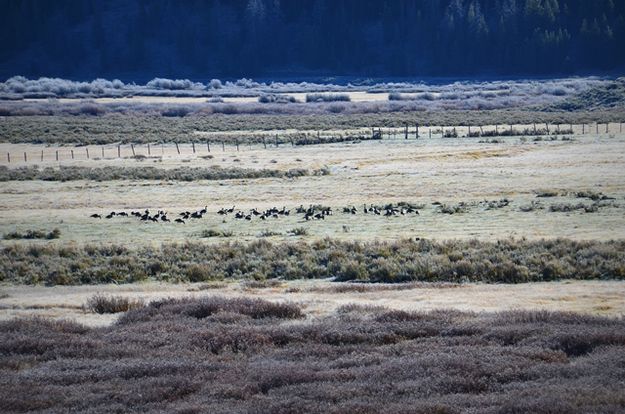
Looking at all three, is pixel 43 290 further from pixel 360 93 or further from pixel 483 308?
pixel 360 93

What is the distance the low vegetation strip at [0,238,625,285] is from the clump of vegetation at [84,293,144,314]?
5.11m

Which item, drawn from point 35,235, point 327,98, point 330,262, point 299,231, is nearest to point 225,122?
point 327,98

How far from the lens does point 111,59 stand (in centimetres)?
17700

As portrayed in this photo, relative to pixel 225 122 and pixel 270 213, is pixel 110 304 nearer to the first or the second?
pixel 270 213

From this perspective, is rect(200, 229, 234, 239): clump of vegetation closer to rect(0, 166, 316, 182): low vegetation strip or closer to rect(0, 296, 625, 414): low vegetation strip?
rect(0, 296, 625, 414): low vegetation strip

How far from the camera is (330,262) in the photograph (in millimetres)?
29047

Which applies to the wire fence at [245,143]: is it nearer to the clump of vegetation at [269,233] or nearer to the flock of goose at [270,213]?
the flock of goose at [270,213]

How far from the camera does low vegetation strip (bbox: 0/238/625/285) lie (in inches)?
1072

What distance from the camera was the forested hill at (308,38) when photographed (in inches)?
6166

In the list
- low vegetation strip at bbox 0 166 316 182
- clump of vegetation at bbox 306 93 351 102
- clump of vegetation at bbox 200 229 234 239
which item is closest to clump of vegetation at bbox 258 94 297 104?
clump of vegetation at bbox 306 93 351 102

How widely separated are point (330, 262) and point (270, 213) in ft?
40.4

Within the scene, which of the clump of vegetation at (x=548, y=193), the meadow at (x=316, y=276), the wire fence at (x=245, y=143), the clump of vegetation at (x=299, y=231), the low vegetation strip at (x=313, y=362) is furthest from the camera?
the wire fence at (x=245, y=143)

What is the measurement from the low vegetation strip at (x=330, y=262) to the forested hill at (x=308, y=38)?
127m

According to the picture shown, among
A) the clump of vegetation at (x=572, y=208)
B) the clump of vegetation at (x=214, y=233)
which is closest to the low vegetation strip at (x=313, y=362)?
the clump of vegetation at (x=214, y=233)
